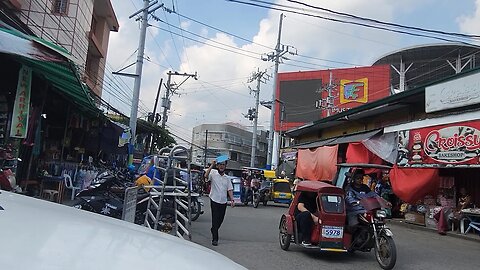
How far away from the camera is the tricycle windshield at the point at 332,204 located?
25.1 ft

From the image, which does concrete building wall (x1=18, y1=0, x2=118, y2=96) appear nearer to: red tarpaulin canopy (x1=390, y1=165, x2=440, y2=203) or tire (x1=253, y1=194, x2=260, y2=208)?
tire (x1=253, y1=194, x2=260, y2=208)

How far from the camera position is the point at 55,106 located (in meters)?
10.9

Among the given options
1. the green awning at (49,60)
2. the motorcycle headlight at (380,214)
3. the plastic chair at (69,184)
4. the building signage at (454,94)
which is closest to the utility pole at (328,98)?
the building signage at (454,94)

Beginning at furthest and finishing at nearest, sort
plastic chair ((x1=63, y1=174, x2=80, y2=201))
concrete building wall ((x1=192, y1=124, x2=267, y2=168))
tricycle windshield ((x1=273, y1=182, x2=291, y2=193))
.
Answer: concrete building wall ((x1=192, y1=124, x2=267, y2=168)), tricycle windshield ((x1=273, y1=182, x2=291, y2=193)), plastic chair ((x1=63, y1=174, x2=80, y2=201))

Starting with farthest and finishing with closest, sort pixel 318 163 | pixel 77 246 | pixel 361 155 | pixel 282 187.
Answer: pixel 282 187
pixel 318 163
pixel 361 155
pixel 77 246

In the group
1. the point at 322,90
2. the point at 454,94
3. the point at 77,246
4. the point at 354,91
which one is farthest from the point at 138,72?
the point at 354,91

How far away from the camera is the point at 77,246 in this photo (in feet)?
5.08

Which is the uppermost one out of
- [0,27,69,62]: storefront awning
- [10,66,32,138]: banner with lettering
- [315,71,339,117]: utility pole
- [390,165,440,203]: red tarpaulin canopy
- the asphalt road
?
[315,71,339,117]: utility pole

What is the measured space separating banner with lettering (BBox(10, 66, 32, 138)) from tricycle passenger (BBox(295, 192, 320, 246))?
5.06 metres

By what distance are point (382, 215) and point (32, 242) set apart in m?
6.89

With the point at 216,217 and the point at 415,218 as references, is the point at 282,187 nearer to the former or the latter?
the point at 415,218

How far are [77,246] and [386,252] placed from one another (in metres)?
6.43

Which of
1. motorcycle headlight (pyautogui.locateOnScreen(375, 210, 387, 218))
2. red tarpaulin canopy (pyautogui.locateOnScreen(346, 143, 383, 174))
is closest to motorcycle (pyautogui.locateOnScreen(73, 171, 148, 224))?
motorcycle headlight (pyautogui.locateOnScreen(375, 210, 387, 218))

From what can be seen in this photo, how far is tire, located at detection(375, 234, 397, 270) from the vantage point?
6836 millimetres
